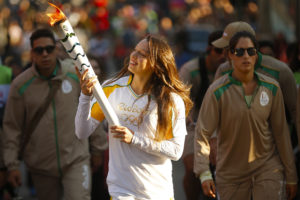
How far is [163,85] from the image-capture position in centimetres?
533

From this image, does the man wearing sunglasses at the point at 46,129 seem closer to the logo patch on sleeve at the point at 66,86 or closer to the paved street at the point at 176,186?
the logo patch on sleeve at the point at 66,86

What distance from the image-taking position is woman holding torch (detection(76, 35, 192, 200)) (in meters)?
5.09

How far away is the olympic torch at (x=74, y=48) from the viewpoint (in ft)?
14.9

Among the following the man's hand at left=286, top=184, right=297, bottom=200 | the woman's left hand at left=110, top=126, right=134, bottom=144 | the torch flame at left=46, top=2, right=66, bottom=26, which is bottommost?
the man's hand at left=286, top=184, right=297, bottom=200

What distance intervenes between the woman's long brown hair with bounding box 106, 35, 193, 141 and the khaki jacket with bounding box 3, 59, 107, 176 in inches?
81.0

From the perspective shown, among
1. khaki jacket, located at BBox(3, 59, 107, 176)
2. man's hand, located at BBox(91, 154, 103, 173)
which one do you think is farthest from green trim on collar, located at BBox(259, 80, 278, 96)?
man's hand, located at BBox(91, 154, 103, 173)

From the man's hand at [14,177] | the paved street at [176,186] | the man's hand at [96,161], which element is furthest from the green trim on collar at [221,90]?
the paved street at [176,186]

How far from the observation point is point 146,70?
17.4 feet

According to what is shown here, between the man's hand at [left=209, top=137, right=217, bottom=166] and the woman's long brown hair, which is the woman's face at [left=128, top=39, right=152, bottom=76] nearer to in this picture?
the woman's long brown hair

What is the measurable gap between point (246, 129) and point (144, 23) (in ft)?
91.9

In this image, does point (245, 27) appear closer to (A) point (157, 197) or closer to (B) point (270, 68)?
(B) point (270, 68)

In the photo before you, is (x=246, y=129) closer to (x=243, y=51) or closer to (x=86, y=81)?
(x=243, y=51)

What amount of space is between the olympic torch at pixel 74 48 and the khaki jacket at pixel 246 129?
141 centimetres

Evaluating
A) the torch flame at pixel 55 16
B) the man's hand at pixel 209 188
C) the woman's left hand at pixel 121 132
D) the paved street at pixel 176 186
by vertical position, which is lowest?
the paved street at pixel 176 186
